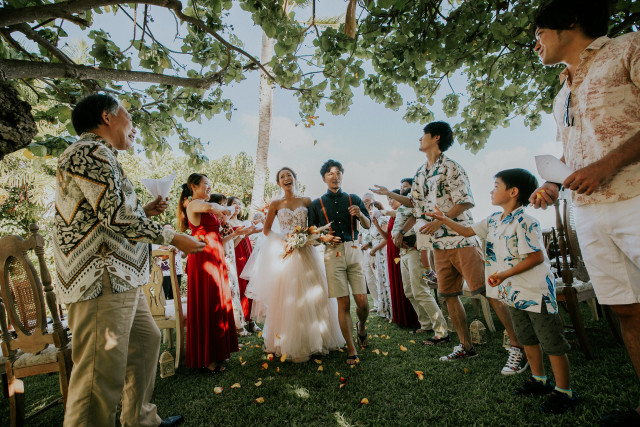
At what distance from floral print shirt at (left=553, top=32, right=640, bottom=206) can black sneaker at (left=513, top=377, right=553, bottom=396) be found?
158cm

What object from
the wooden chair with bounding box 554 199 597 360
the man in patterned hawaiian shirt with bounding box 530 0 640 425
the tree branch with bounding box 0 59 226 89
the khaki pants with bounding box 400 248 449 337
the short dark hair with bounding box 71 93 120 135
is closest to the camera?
the man in patterned hawaiian shirt with bounding box 530 0 640 425

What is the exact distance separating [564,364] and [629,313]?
77cm

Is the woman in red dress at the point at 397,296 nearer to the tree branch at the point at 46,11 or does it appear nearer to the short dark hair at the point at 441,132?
the short dark hair at the point at 441,132

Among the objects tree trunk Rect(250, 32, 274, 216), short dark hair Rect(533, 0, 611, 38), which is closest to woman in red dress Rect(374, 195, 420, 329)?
short dark hair Rect(533, 0, 611, 38)

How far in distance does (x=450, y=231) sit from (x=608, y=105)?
74.5 inches

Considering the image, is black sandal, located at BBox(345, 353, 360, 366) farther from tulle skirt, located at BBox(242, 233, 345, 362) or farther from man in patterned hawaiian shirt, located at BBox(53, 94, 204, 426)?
man in patterned hawaiian shirt, located at BBox(53, 94, 204, 426)

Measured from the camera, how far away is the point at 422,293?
172 inches

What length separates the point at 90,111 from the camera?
2008mm

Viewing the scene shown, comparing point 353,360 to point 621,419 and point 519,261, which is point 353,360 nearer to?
point 519,261

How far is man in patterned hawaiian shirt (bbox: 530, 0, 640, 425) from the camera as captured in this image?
4.69 ft

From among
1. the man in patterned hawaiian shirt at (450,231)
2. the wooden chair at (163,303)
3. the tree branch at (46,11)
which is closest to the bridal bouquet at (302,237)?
the man in patterned hawaiian shirt at (450,231)

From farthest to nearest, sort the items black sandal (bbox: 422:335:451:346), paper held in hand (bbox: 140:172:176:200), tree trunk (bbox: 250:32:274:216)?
tree trunk (bbox: 250:32:274:216)
black sandal (bbox: 422:335:451:346)
paper held in hand (bbox: 140:172:176:200)

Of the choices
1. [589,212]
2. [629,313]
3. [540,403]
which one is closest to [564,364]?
[540,403]

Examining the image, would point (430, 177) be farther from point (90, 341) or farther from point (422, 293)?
point (90, 341)
